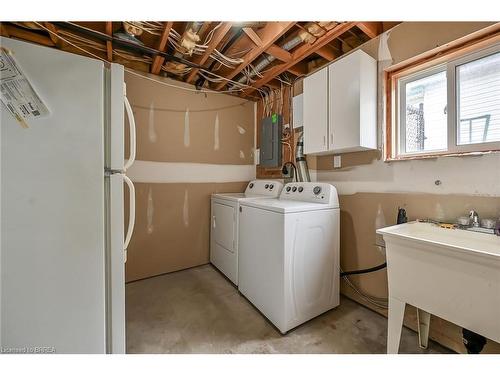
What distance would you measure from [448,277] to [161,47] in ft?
8.46

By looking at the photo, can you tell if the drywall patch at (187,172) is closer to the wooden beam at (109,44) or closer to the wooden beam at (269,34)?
the wooden beam at (109,44)

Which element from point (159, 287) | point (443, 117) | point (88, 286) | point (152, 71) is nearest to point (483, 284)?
point (443, 117)

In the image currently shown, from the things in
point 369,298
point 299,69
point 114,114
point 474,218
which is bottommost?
point 369,298

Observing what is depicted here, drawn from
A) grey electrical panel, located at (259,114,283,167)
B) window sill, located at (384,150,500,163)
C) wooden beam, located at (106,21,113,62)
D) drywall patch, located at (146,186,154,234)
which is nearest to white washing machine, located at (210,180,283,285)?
grey electrical panel, located at (259,114,283,167)

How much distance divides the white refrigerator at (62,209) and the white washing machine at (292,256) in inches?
38.3

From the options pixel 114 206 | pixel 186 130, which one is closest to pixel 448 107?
pixel 114 206

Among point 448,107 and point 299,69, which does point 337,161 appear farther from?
point 299,69

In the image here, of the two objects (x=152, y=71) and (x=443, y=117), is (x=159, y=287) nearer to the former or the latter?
(x=152, y=71)

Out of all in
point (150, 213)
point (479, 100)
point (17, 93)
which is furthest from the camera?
point (150, 213)

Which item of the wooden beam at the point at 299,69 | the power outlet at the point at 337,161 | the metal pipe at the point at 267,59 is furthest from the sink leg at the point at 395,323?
the wooden beam at the point at 299,69

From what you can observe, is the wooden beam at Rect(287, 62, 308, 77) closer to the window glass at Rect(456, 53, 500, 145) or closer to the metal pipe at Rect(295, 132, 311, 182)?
the metal pipe at Rect(295, 132, 311, 182)

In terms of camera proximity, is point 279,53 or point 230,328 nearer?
point 230,328

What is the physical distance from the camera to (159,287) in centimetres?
218

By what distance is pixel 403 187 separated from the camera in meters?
1.57
